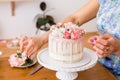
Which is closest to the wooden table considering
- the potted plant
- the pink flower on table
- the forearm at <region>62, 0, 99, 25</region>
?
the pink flower on table

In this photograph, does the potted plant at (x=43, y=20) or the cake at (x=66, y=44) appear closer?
the cake at (x=66, y=44)

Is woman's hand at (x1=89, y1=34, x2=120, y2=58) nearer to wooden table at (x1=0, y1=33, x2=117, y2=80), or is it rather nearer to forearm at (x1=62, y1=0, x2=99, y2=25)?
wooden table at (x1=0, y1=33, x2=117, y2=80)

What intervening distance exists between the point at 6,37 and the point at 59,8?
2.07ft

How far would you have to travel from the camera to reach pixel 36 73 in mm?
1021

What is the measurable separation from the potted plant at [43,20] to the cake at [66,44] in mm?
1392

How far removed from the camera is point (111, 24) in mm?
1145

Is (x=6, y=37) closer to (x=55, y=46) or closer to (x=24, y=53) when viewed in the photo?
(x=24, y=53)

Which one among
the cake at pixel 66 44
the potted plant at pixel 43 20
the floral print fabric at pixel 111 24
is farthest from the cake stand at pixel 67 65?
the potted plant at pixel 43 20

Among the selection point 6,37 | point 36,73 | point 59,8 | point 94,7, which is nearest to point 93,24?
point 59,8

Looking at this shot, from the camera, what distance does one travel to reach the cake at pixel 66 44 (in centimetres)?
91

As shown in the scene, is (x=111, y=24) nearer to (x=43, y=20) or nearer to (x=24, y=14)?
(x=43, y=20)

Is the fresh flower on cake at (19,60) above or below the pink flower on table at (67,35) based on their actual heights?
below

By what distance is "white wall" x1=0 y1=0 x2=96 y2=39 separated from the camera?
233 centimetres

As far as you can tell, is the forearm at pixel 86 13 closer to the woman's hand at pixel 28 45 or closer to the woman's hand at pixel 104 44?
the woman's hand at pixel 28 45
